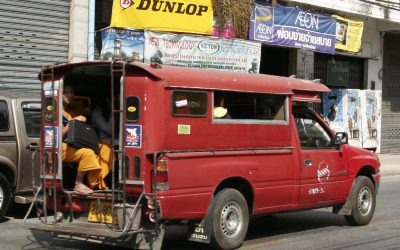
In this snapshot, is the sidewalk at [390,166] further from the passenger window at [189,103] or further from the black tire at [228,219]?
the passenger window at [189,103]

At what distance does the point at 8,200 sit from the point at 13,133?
1019 mm

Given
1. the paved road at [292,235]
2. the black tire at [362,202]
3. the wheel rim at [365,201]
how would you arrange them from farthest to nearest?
1. the wheel rim at [365,201]
2. the black tire at [362,202]
3. the paved road at [292,235]

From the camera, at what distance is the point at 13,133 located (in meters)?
9.23

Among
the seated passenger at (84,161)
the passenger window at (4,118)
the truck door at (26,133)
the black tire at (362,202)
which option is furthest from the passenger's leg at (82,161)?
the black tire at (362,202)

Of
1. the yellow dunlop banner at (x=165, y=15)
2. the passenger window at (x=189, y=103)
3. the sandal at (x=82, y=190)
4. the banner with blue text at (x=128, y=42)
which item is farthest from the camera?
the banner with blue text at (x=128, y=42)

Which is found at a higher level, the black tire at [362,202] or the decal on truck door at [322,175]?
the decal on truck door at [322,175]

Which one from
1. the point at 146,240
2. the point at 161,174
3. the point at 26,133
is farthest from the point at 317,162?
the point at 26,133

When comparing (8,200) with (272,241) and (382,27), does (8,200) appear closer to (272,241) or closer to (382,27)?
(272,241)

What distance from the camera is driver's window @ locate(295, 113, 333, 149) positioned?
851cm

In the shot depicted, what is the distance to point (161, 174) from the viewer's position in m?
6.54

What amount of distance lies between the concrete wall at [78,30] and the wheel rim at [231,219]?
910 centimetres

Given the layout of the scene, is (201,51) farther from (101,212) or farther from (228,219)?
(101,212)

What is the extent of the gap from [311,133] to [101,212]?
3.39 m

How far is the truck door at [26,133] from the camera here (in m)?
9.26
